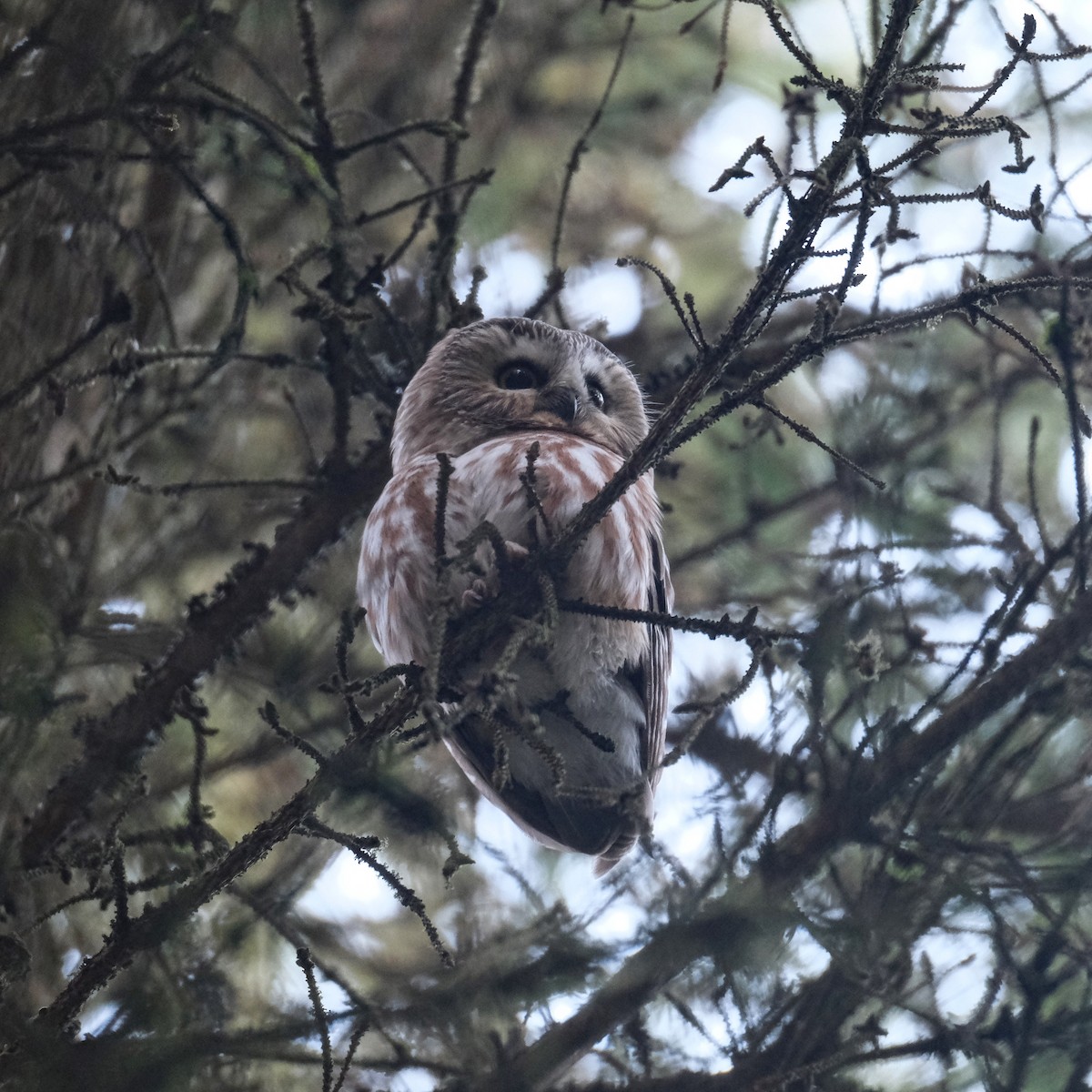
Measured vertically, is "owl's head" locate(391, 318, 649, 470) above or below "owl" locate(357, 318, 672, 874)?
above

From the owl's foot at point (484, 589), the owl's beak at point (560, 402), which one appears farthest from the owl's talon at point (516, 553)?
the owl's beak at point (560, 402)

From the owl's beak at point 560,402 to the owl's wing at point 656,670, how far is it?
477mm

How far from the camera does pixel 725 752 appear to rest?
12.1 ft

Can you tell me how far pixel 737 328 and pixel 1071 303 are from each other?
4.32 feet

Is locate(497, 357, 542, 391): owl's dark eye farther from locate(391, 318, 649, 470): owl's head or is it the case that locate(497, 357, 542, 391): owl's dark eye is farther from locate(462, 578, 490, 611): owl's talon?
locate(462, 578, 490, 611): owl's talon

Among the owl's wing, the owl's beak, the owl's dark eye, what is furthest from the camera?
the owl's dark eye

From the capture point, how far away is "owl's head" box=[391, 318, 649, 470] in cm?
377

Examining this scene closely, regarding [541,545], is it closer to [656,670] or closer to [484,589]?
[484,589]

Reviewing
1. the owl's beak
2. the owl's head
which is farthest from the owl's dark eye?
the owl's beak

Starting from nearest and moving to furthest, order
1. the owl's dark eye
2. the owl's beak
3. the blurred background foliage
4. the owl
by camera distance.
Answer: the blurred background foliage < the owl < the owl's beak < the owl's dark eye

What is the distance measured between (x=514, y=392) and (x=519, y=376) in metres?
0.13

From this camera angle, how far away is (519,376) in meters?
3.98

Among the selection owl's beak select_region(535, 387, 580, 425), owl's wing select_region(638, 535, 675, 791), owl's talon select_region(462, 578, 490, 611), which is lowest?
owl's talon select_region(462, 578, 490, 611)

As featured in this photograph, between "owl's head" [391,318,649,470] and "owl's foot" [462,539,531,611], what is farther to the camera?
"owl's head" [391,318,649,470]
